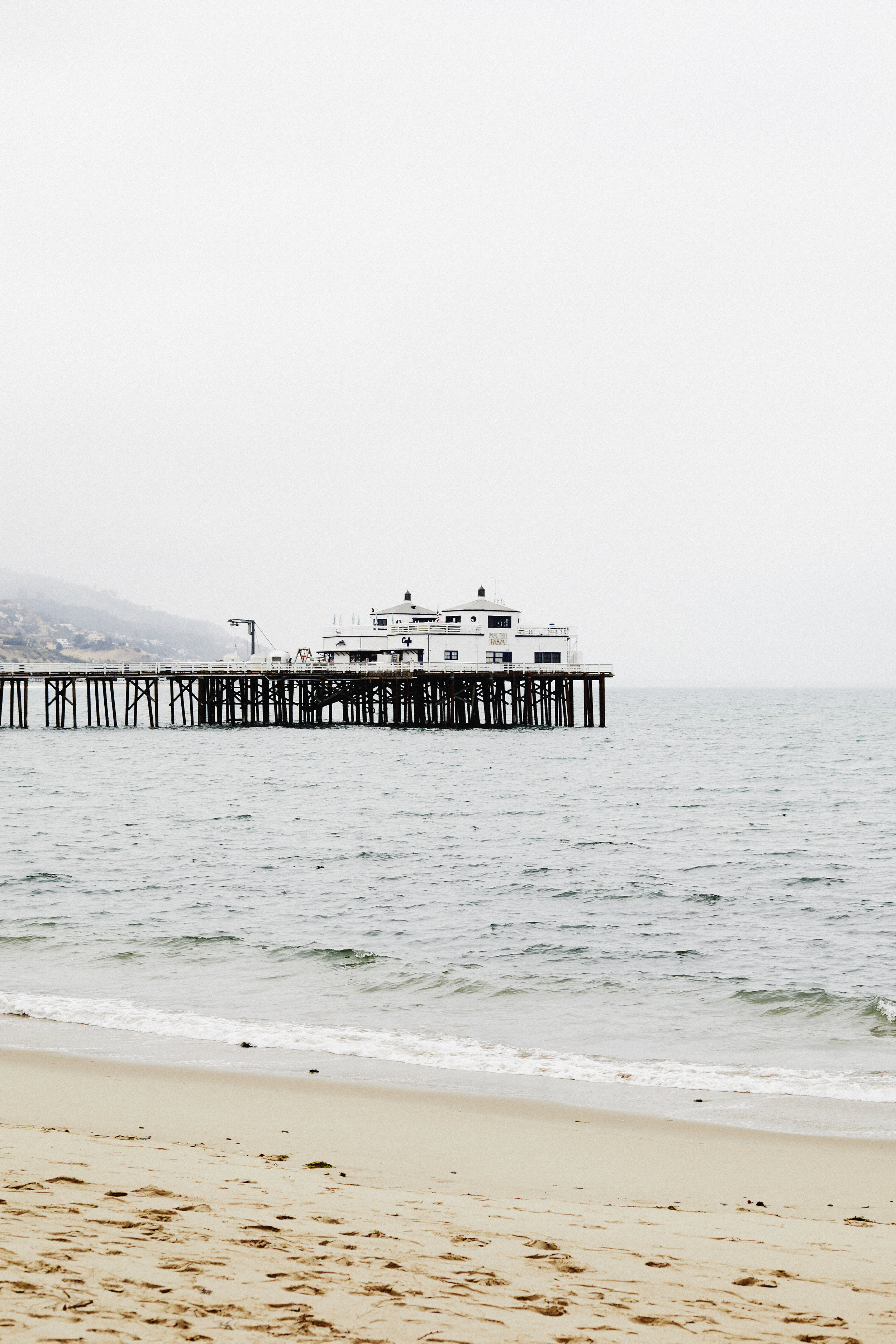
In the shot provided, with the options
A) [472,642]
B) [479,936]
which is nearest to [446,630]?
[472,642]

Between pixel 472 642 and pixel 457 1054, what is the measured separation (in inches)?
2183

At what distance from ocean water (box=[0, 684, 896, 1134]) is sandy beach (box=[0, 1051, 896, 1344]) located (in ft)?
3.44

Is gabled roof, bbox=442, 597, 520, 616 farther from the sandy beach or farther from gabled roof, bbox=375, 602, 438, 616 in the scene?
the sandy beach

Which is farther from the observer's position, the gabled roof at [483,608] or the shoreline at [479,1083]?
the gabled roof at [483,608]

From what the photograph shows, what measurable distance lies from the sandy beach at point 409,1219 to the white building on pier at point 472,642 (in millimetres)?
55469

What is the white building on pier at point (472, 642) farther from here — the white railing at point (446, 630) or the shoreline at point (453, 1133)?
the shoreline at point (453, 1133)

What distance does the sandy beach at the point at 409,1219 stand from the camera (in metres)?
4.32

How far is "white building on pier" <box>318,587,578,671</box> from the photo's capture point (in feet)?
215

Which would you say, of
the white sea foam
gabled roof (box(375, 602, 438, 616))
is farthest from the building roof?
the white sea foam

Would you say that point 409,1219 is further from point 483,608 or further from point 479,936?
point 483,608

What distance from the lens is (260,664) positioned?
6544 centimetres

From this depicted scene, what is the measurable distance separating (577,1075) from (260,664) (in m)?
57.4

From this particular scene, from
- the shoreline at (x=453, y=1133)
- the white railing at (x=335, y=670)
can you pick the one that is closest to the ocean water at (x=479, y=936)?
the shoreline at (x=453, y=1133)

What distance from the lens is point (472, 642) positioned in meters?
65.5
